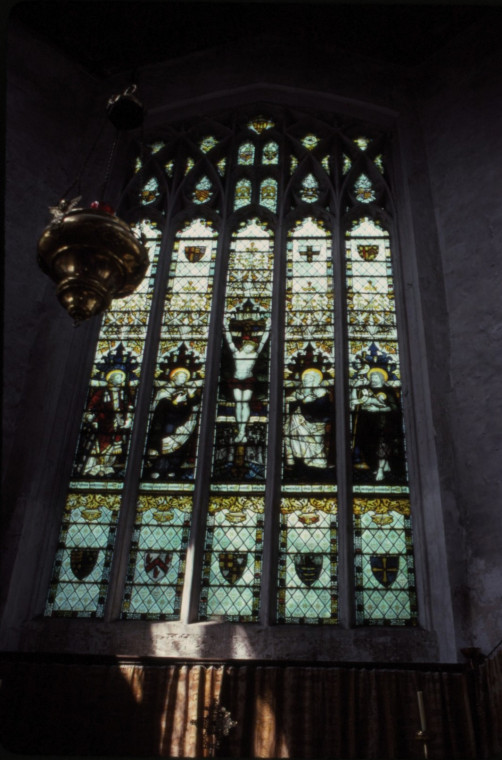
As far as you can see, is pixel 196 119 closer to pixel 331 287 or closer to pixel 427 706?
pixel 331 287

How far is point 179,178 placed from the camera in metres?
8.90

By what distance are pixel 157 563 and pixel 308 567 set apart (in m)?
1.17

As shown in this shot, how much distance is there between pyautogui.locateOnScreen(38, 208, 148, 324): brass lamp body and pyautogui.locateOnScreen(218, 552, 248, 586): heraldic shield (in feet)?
7.74

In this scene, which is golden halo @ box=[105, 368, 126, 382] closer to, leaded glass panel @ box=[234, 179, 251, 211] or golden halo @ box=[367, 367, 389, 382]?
golden halo @ box=[367, 367, 389, 382]

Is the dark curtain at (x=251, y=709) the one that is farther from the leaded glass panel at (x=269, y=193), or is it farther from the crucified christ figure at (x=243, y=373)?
the leaded glass panel at (x=269, y=193)

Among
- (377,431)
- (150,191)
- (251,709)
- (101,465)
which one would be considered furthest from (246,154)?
(251,709)

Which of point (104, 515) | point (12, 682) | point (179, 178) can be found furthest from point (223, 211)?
point (12, 682)

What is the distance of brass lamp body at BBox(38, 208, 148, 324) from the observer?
15.4ft

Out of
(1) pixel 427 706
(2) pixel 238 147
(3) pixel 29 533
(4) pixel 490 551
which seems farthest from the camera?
(2) pixel 238 147

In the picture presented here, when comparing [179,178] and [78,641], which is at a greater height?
[179,178]

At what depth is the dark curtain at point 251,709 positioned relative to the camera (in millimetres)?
4840

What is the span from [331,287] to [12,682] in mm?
4525

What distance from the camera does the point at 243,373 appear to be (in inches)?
285

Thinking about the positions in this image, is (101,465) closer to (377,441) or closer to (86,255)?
(377,441)
